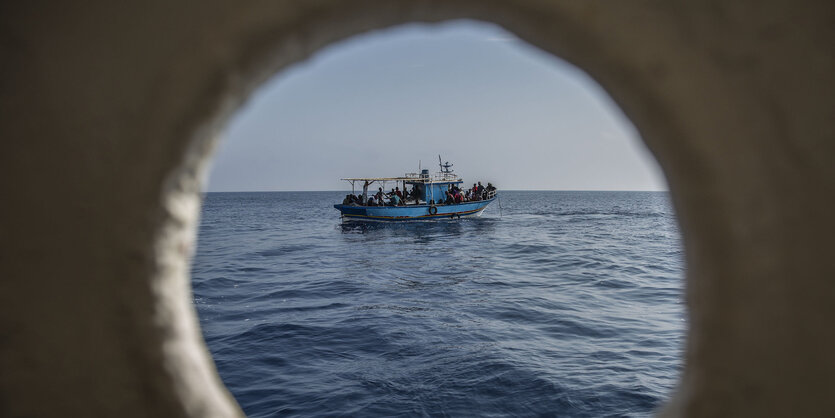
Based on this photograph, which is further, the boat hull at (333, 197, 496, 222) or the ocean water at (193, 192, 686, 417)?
the boat hull at (333, 197, 496, 222)

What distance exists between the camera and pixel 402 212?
91.2 ft

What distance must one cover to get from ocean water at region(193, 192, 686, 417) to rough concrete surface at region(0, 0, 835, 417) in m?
2.01

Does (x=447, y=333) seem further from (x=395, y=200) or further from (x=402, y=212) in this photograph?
(x=395, y=200)

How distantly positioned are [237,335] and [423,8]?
846 cm

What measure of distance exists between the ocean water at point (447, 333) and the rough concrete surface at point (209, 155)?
2.01 metres

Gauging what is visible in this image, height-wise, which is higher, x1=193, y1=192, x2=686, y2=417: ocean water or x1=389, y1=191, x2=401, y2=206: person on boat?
x1=389, y1=191, x2=401, y2=206: person on boat

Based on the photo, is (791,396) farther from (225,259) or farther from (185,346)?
(225,259)

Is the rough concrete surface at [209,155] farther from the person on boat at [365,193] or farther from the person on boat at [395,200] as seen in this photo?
the person on boat at [395,200]

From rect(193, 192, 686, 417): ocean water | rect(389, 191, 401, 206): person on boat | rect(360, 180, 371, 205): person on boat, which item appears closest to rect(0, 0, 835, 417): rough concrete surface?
rect(193, 192, 686, 417): ocean water

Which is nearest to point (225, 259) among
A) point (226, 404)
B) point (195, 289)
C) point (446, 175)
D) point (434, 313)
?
point (195, 289)

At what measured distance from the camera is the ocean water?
562 cm

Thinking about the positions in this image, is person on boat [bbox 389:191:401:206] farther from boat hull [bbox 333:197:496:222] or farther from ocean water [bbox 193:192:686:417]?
ocean water [bbox 193:192:686:417]

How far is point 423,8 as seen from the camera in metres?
1.15

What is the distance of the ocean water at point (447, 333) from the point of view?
5.62 m
